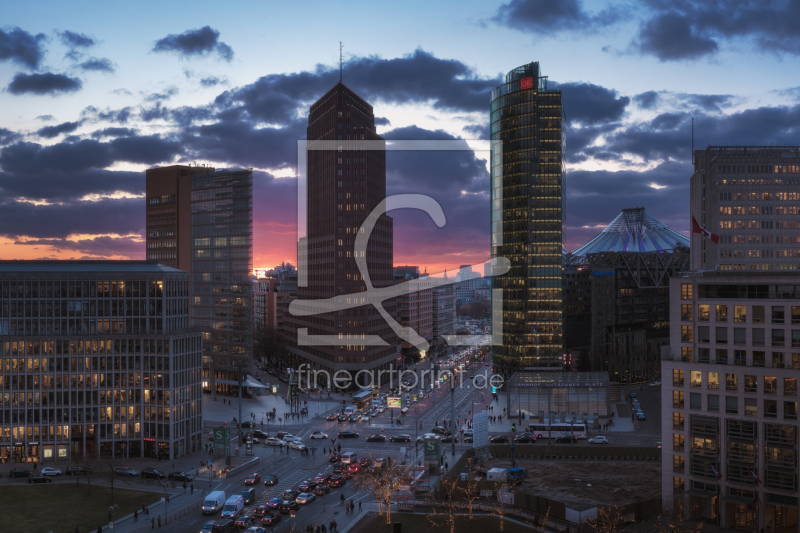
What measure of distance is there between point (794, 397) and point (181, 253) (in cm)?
16651

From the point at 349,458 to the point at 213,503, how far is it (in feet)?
75.6

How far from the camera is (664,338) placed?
171625 millimetres

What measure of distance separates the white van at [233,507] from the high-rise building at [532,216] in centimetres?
8959

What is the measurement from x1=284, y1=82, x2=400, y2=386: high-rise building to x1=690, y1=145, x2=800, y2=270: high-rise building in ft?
262

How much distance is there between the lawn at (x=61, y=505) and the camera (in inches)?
2389

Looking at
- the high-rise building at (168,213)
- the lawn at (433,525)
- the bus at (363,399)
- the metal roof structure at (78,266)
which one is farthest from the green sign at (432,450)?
the high-rise building at (168,213)

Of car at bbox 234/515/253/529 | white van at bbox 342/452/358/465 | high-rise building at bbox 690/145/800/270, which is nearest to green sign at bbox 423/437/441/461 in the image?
white van at bbox 342/452/358/465

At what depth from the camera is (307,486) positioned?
71062 millimetres

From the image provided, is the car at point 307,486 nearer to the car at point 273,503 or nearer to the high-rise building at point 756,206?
the car at point 273,503

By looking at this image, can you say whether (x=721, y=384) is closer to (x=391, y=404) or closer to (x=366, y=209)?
(x=391, y=404)

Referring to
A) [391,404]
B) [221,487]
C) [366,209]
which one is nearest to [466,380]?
[391,404]

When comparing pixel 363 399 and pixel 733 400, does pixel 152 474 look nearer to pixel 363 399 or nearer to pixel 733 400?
pixel 363 399

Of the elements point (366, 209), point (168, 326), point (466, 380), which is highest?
point (366, 209)

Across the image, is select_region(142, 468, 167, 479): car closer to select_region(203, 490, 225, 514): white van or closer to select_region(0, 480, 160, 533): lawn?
select_region(0, 480, 160, 533): lawn
